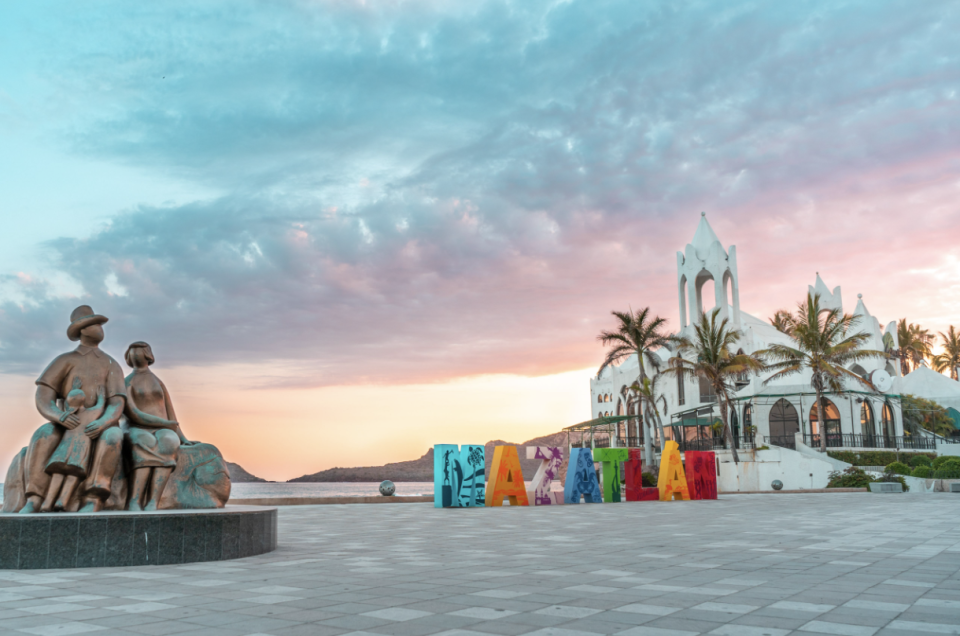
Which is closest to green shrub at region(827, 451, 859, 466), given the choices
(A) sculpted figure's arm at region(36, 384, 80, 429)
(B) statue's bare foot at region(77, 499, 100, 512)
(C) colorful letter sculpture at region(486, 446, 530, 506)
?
(C) colorful letter sculpture at region(486, 446, 530, 506)

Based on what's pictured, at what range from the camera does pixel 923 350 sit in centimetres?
6869

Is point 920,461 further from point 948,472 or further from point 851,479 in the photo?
point 851,479

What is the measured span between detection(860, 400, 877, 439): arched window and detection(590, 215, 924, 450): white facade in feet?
0.20

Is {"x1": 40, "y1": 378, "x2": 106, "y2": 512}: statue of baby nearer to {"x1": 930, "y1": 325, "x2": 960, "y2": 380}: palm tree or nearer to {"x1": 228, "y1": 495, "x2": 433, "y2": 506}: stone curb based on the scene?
{"x1": 228, "y1": 495, "x2": 433, "y2": 506}: stone curb

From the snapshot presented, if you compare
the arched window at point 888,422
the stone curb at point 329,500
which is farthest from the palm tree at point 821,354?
the stone curb at point 329,500

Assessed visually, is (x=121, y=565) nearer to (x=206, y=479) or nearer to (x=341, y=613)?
(x=206, y=479)

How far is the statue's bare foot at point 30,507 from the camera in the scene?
809 centimetres

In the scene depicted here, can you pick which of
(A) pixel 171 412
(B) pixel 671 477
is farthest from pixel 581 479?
(A) pixel 171 412

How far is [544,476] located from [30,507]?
16335 mm

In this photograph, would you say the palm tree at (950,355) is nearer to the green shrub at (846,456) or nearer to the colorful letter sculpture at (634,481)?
→ the green shrub at (846,456)

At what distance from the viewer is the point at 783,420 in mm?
45688

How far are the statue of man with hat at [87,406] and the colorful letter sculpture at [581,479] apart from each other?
16.0 meters

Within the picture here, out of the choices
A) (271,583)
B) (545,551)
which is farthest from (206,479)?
(545,551)

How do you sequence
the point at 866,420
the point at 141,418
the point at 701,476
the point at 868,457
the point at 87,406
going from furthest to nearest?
the point at 866,420 → the point at 868,457 → the point at 701,476 → the point at 141,418 → the point at 87,406
